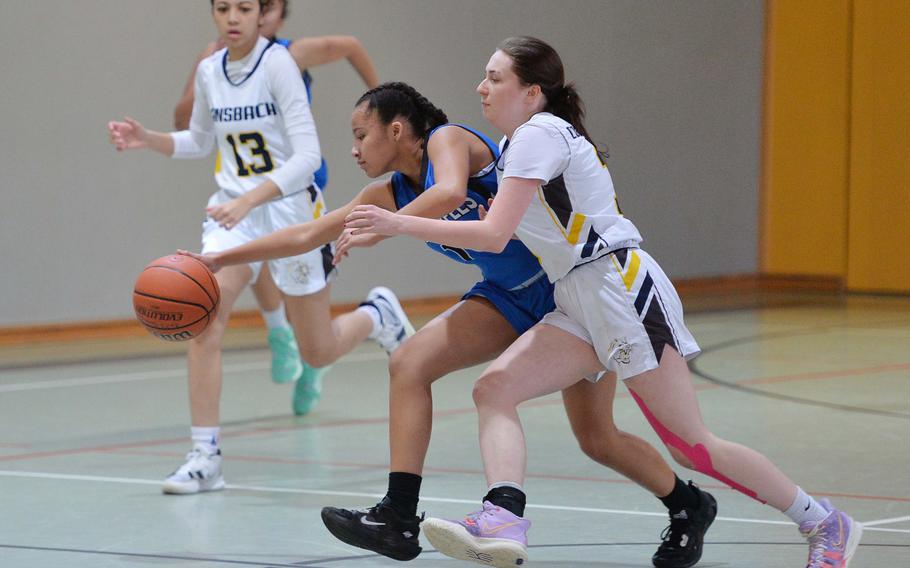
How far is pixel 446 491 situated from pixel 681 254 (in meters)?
8.81

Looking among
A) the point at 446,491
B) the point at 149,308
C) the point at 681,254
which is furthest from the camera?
the point at 681,254

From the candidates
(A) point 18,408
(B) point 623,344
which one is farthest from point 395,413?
(A) point 18,408

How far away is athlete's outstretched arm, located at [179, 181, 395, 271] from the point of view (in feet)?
13.3

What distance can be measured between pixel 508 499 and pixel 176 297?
143cm

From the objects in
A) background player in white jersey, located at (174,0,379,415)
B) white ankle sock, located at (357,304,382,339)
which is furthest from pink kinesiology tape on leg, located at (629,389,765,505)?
background player in white jersey, located at (174,0,379,415)

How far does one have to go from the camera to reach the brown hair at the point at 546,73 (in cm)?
359

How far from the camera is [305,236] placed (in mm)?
4141

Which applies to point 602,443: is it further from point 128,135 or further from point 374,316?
point 374,316

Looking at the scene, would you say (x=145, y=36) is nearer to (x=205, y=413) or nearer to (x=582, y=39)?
(x=582, y=39)

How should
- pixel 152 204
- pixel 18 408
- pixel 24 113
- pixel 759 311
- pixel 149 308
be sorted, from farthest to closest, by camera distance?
pixel 759 311
pixel 152 204
pixel 24 113
pixel 18 408
pixel 149 308

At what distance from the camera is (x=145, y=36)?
32.7ft

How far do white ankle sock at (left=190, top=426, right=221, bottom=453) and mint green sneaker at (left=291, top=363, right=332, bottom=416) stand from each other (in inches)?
63.7

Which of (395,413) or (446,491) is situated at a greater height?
(395,413)

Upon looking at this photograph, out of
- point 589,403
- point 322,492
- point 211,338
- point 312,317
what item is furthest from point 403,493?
point 312,317
